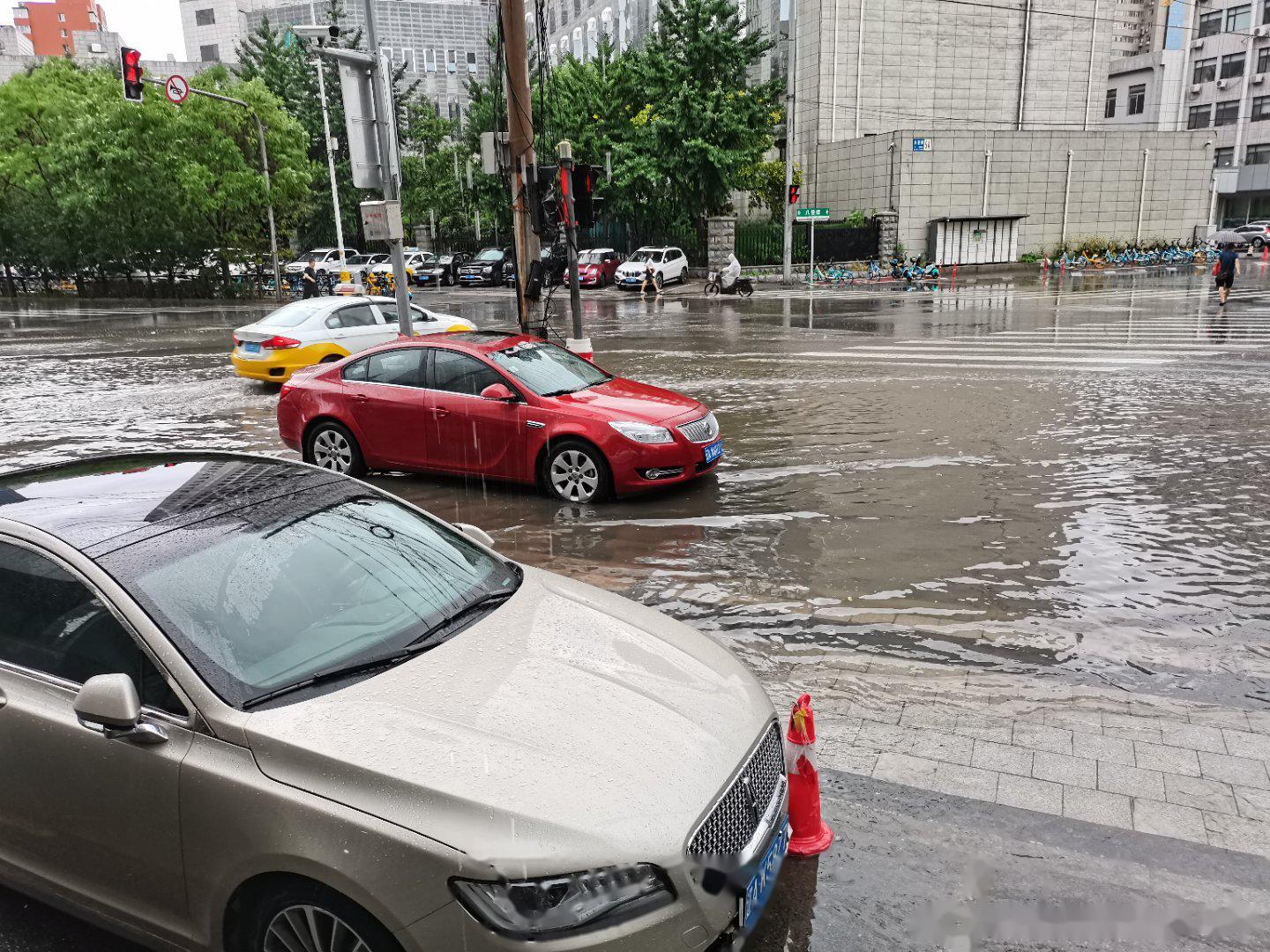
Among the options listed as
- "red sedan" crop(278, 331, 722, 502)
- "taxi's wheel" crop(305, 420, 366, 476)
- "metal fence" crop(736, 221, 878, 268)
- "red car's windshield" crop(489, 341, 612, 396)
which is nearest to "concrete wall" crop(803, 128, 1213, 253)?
"metal fence" crop(736, 221, 878, 268)

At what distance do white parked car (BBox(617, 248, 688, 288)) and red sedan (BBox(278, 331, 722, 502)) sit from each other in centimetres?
2941

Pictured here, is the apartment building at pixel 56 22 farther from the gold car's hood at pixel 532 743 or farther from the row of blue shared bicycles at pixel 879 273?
the gold car's hood at pixel 532 743

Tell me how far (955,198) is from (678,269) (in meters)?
13.1

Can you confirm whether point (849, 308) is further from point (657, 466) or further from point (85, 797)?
point (85, 797)

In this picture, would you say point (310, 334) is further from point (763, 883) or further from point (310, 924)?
point (763, 883)

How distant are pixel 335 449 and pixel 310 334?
7148 millimetres

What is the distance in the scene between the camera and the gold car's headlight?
2.37 meters

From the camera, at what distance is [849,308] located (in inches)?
1107

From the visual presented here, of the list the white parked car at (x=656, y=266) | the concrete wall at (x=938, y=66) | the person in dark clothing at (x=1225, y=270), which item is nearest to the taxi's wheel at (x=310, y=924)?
the person in dark clothing at (x=1225, y=270)

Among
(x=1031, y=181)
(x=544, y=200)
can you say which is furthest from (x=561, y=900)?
(x=1031, y=181)

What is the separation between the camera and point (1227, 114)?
64625 millimetres

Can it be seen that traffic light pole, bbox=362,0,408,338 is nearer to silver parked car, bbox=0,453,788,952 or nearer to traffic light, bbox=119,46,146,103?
silver parked car, bbox=0,453,788,952

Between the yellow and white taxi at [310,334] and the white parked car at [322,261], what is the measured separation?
28.9 meters

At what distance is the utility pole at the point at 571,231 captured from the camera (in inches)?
550
